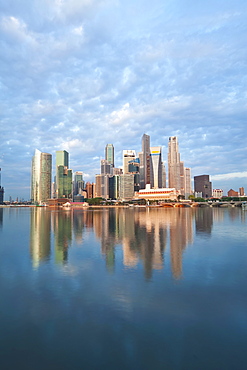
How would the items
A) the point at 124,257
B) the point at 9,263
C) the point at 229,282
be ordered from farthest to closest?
the point at 124,257 → the point at 9,263 → the point at 229,282

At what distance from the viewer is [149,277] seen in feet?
63.1

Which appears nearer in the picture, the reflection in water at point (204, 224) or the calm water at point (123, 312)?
the calm water at point (123, 312)

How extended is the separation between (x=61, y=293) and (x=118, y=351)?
717cm

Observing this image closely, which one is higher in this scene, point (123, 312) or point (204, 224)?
point (123, 312)

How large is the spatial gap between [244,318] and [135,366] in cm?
680

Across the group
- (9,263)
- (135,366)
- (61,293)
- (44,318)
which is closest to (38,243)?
(9,263)

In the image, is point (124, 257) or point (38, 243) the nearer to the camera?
point (124, 257)

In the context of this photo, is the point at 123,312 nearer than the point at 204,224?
Yes

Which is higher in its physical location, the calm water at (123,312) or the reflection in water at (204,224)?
the calm water at (123,312)

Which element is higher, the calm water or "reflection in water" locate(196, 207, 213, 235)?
the calm water

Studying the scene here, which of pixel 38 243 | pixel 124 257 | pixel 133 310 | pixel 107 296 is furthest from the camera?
pixel 38 243

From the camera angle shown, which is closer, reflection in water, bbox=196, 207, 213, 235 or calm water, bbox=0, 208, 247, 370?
calm water, bbox=0, 208, 247, 370

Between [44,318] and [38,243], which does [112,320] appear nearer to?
[44,318]

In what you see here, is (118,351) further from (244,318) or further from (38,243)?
(38,243)
